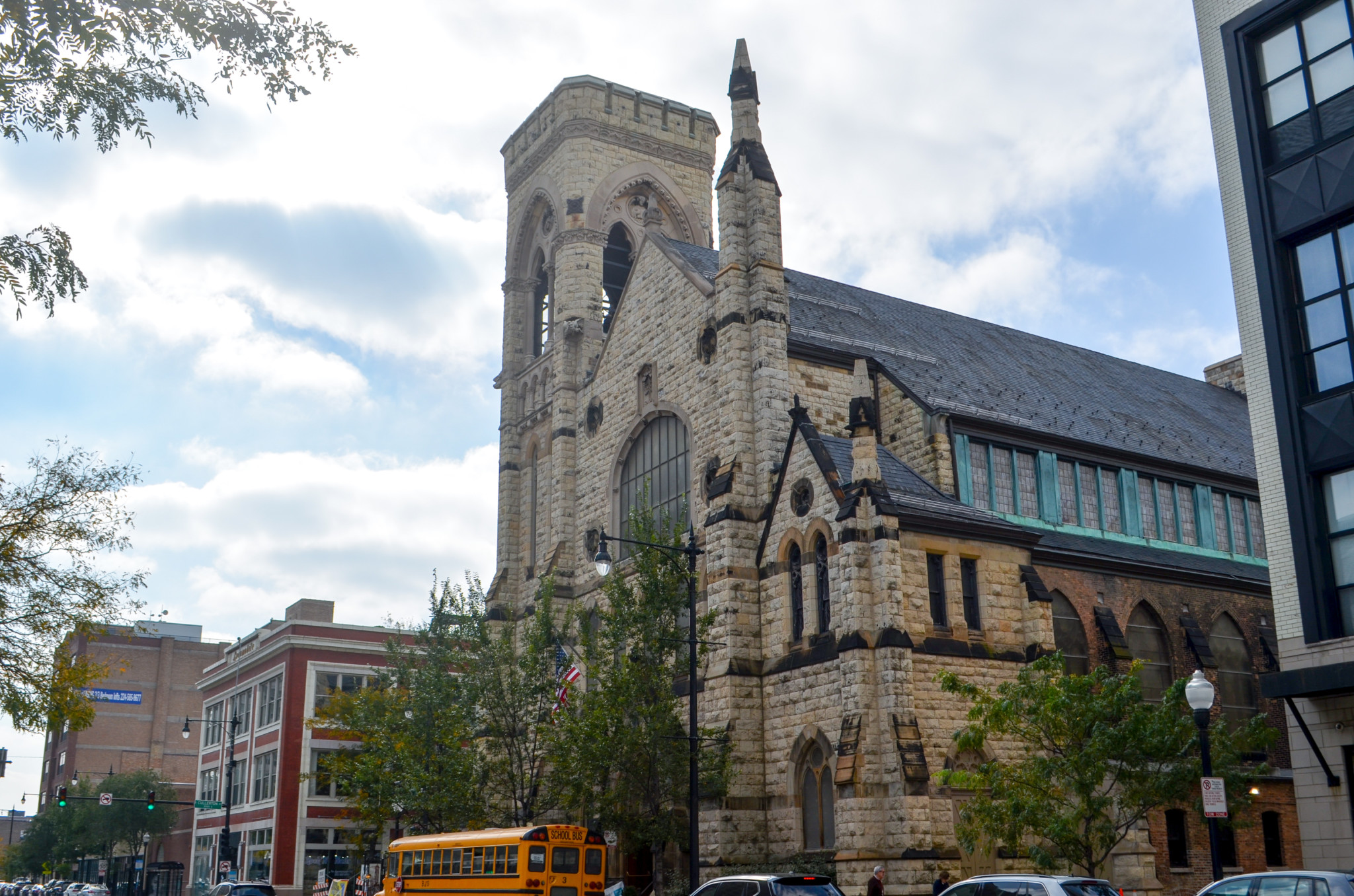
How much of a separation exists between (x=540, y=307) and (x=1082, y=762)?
32.9 meters

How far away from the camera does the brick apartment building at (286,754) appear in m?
55.7

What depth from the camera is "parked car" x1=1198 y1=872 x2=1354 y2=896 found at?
44.4 ft

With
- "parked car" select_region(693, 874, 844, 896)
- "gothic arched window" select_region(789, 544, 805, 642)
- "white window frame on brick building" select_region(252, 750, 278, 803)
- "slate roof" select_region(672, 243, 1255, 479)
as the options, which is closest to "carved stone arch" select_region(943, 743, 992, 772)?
"gothic arched window" select_region(789, 544, 805, 642)

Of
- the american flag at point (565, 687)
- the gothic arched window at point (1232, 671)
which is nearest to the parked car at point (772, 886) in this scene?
the american flag at point (565, 687)

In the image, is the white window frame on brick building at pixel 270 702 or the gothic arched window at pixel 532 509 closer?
the gothic arched window at pixel 532 509

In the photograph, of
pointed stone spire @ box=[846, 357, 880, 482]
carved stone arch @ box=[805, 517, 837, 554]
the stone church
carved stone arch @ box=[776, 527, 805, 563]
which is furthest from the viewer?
carved stone arch @ box=[776, 527, 805, 563]

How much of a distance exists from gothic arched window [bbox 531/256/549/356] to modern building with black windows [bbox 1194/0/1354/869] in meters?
29.7

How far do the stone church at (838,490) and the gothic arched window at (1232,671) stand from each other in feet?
0.39

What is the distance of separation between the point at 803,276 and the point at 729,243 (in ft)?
25.5

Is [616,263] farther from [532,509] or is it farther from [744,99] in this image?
[744,99]

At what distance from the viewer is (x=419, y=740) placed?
3816cm

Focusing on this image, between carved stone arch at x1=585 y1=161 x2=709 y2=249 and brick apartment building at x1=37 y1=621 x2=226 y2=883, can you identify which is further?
brick apartment building at x1=37 y1=621 x2=226 y2=883

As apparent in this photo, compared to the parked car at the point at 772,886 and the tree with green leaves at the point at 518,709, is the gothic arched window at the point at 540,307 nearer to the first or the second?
the tree with green leaves at the point at 518,709

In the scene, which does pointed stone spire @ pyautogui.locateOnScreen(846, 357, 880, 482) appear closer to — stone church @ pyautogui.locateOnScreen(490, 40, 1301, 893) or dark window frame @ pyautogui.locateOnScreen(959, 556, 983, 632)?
stone church @ pyautogui.locateOnScreen(490, 40, 1301, 893)
